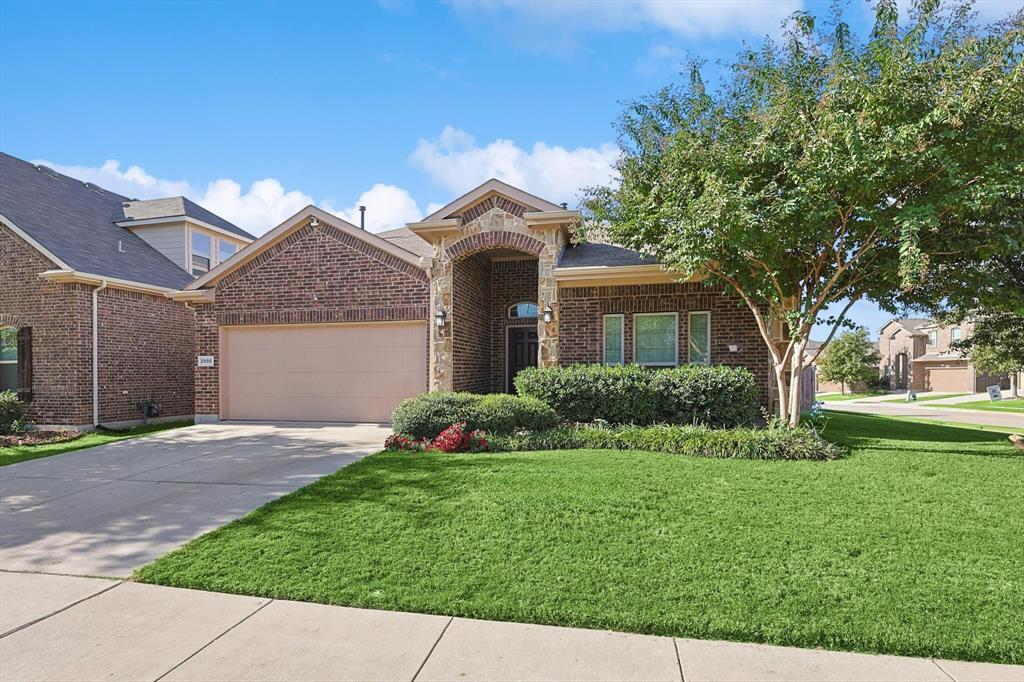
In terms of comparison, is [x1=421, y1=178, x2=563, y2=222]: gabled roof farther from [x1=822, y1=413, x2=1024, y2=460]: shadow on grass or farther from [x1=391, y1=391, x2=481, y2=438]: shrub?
[x1=822, y1=413, x2=1024, y2=460]: shadow on grass

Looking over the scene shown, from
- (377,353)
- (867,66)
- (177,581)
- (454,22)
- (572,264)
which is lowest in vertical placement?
(177,581)

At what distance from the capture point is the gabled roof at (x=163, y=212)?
1784 cm

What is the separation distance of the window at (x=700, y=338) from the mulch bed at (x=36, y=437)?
13.4 m

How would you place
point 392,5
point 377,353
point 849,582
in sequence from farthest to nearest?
point 377,353 → point 392,5 → point 849,582

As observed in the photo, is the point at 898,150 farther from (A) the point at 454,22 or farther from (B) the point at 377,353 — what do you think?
(B) the point at 377,353

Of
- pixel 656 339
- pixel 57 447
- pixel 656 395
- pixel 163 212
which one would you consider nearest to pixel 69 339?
pixel 57 447

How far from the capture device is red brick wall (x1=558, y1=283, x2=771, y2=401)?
11500 millimetres

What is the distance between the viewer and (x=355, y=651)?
3191mm

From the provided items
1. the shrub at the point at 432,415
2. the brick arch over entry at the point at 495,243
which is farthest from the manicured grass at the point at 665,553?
the brick arch over entry at the point at 495,243

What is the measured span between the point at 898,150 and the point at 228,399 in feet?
46.6

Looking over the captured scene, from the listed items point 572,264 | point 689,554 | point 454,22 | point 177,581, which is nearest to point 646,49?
point 454,22

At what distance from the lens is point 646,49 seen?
1036cm

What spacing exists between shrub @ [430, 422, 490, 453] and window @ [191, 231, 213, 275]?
13.8 meters

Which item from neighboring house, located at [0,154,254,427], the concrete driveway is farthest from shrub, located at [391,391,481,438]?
neighboring house, located at [0,154,254,427]
